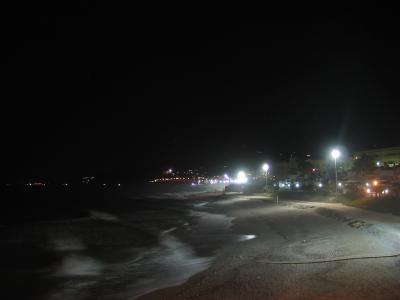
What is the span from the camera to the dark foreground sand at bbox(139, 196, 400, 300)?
10.6 meters

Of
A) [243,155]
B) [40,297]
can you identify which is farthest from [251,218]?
[243,155]

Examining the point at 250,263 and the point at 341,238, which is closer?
the point at 250,263

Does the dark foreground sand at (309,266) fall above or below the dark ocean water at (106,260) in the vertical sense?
above

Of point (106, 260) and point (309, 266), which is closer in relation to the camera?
point (309, 266)

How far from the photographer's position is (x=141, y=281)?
14781 mm

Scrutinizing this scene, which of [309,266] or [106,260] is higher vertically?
[309,266]

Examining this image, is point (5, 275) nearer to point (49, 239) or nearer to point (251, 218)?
point (49, 239)

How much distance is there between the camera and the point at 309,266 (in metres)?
13.1

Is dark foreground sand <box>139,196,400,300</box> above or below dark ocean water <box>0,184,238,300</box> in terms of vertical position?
above

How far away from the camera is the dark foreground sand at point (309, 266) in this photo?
10609 mm

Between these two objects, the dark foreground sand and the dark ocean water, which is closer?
the dark foreground sand

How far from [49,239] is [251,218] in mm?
13025

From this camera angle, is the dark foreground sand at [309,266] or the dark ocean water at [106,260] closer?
the dark foreground sand at [309,266]

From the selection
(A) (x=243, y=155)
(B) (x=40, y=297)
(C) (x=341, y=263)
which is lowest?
(B) (x=40, y=297)
